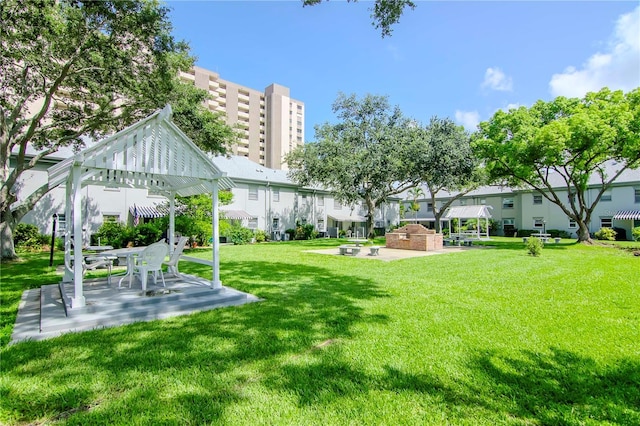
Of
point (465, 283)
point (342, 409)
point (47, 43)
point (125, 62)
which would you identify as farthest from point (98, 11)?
point (465, 283)

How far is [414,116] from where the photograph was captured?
2639cm

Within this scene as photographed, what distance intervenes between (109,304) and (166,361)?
280 cm

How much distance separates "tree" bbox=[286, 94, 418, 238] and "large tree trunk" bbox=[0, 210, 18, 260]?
1802cm

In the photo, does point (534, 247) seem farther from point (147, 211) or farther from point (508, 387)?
point (147, 211)

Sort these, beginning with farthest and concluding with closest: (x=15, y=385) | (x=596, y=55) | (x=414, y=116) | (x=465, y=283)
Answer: (x=414, y=116) → (x=596, y=55) → (x=465, y=283) → (x=15, y=385)

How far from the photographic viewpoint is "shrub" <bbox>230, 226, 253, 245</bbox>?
2523cm

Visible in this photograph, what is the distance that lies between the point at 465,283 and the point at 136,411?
27.4 ft

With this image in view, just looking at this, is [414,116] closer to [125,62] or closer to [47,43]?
[125,62]

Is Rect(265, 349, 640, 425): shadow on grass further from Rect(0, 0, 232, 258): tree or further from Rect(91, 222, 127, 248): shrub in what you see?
Rect(91, 222, 127, 248): shrub

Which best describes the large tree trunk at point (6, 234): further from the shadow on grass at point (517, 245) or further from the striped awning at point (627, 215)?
the striped awning at point (627, 215)

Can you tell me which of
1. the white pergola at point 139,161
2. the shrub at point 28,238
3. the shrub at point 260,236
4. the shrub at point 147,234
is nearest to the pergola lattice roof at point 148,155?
the white pergola at point 139,161

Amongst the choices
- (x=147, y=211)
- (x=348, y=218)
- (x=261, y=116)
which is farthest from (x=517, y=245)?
(x=261, y=116)

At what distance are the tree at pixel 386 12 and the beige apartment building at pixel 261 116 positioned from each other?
6213 cm

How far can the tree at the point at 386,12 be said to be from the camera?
734cm
